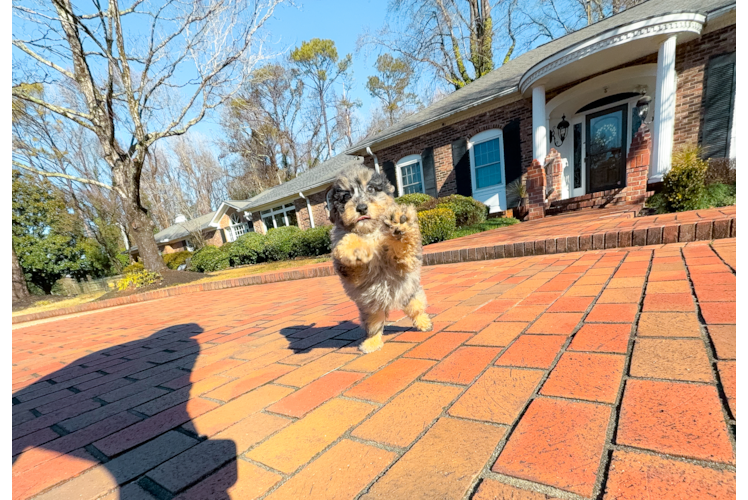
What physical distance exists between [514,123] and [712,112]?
4.64 m


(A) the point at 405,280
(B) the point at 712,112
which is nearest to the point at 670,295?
(A) the point at 405,280

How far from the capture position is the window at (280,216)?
21609 millimetres

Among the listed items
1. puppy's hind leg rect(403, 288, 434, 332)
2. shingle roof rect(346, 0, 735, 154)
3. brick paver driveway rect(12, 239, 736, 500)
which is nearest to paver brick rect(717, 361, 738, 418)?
brick paver driveway rect(12, 239, 736, 500)

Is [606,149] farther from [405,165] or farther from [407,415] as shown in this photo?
[407,415]

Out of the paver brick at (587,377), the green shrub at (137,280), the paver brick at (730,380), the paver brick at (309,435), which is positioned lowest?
the green shrub at (137,280)

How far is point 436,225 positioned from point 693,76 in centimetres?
740

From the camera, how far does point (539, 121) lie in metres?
9.29

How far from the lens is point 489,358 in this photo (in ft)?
5.83

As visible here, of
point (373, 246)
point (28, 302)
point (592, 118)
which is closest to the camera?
point (373, 246)

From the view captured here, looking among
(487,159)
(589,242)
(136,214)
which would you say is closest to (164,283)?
(136,214)

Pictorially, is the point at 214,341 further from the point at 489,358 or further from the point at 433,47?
the point at 433,47

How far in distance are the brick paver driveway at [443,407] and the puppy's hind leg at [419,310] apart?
0.09 meters

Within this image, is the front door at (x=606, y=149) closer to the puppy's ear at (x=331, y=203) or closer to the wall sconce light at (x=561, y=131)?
the wall sconce light at (x=561, y=131)

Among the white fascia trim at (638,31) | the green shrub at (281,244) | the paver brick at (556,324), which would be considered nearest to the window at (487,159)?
the white fascia trim at (638,31)
